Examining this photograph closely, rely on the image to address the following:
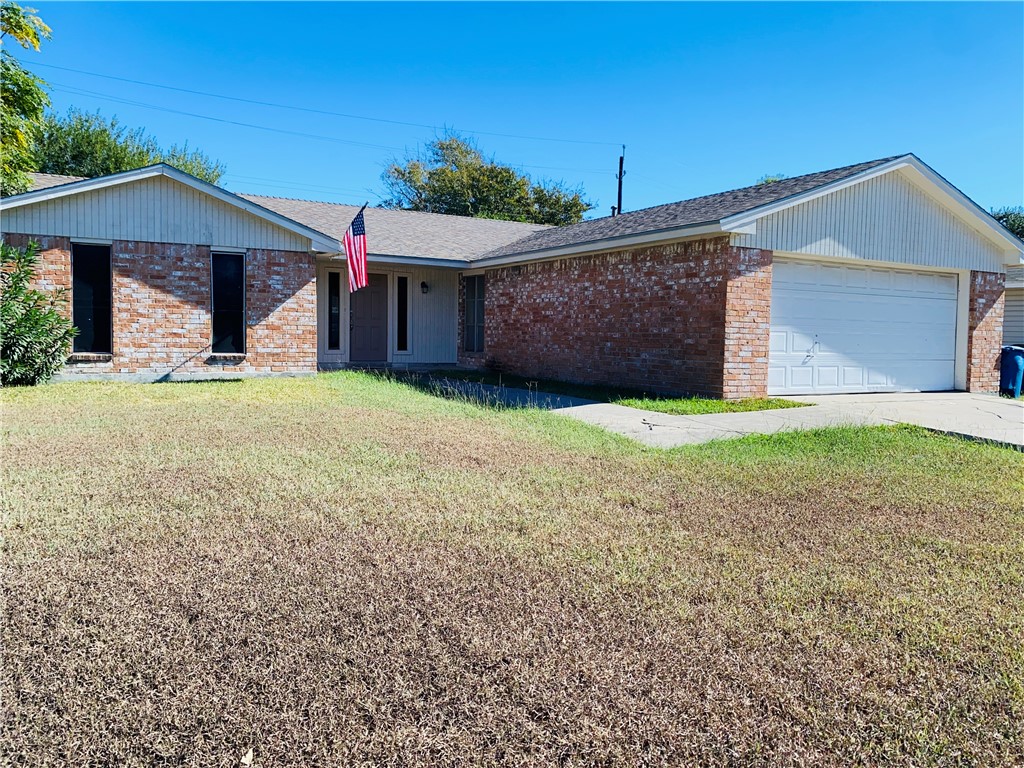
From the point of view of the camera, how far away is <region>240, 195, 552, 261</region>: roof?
17.8 metres

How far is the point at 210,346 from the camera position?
13898mm

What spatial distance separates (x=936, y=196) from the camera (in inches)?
524

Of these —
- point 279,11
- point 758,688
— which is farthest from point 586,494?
point 279,11

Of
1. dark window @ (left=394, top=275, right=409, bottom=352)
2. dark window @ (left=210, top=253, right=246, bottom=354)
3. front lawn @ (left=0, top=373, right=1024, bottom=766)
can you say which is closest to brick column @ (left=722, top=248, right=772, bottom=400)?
front lawn @ (left=0, top=373, right=1024, bottom=766)

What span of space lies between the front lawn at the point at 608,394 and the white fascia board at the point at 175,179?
337 cm

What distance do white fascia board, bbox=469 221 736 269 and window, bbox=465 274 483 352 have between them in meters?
1.18

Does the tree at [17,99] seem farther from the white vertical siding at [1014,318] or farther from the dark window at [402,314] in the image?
the white vertical siding at [1014,318]

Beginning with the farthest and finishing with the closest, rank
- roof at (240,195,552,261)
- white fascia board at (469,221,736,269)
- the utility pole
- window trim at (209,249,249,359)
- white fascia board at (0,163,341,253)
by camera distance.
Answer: the utility pole, roof at (240,195,552,261), window trim at (209,249,249,359), white fascia board at (0,163,341,253), white fascia board at (469,221,736,269)

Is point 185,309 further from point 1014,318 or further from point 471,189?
point 471,189

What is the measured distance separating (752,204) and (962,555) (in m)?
8.26

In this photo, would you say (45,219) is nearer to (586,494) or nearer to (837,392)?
(586,494)

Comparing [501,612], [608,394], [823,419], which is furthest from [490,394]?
[501,612]

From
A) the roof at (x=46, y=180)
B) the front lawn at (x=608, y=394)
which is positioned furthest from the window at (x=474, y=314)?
the roof at (x=46, y=180)

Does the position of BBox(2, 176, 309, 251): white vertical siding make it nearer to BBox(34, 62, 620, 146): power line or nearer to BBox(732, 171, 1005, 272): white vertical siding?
BBox(732, 171, 1005, 272): white vertical siding
